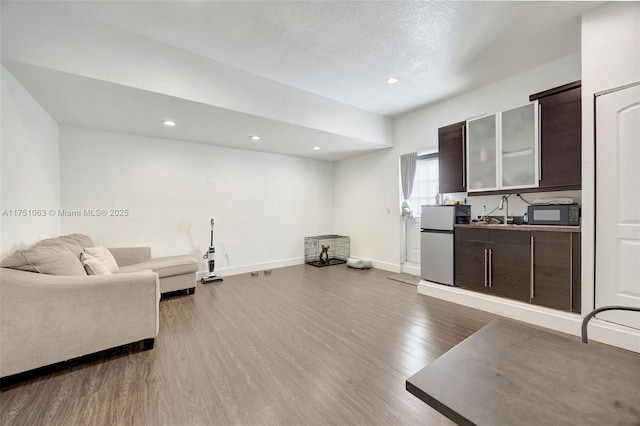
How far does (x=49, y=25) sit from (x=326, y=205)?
197 inches

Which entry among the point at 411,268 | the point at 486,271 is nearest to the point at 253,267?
the point at 411,268

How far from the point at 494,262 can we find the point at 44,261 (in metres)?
4.41

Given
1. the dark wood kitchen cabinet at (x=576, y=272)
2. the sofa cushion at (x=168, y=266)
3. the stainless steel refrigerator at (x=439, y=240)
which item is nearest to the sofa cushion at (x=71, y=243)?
the sofa cushion at (x=168, y=266)

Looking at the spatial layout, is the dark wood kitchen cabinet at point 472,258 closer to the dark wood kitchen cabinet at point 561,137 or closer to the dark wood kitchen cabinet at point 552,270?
the dark wood kitchen cabinet at point 552,270

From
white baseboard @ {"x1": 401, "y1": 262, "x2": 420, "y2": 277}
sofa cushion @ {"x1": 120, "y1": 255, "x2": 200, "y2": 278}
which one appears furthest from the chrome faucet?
sofa cushion @ {"x1": 120, "y1": 255, "x2": 200, "y2": 278}

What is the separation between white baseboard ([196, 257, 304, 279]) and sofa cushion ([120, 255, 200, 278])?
2.87 ft

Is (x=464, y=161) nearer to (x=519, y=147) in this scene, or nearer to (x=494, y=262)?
(x=519, y=147)

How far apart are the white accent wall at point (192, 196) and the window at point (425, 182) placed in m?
2.25

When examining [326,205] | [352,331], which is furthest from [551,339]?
[326,205]

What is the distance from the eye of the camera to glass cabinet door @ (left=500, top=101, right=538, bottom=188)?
2.81m

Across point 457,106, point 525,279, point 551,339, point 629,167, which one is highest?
point 457,106

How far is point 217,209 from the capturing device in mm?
4648

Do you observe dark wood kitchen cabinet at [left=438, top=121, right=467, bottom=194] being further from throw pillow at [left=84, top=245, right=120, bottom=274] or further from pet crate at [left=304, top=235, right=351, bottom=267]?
throw pillow at [left=84, top=245, right=120, bottom=274]

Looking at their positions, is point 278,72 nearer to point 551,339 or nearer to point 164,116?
point 164,116
